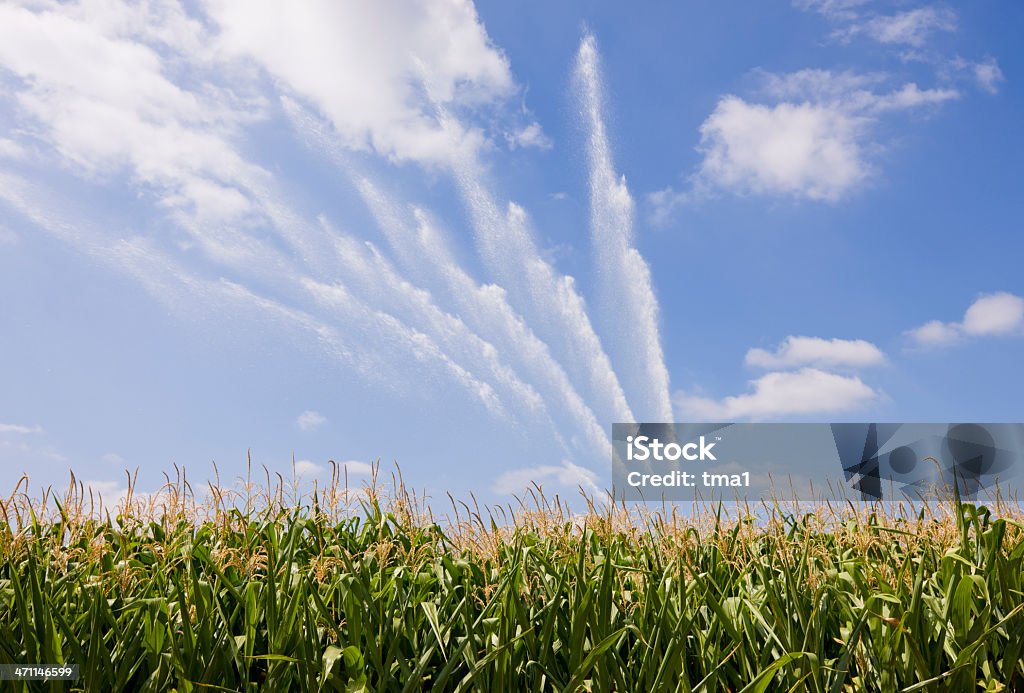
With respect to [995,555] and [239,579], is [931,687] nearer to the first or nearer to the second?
[995,555]

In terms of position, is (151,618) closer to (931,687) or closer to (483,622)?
(483,622)

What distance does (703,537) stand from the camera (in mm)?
4684

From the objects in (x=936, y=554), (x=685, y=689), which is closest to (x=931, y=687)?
(x=685, y=689)

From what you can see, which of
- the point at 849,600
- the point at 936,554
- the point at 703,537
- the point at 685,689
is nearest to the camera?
the point at 685,689

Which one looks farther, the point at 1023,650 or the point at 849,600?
the point at 849,600

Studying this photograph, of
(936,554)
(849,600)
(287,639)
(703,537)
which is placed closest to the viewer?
(287,639)

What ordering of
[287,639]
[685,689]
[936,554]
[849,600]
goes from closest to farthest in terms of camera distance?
[685,689] → [287,639] → [849,600] → [936,554]

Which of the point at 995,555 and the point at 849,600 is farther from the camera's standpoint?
the point at 849,600

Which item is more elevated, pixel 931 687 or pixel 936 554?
pixel 936 554

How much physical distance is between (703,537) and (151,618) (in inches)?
117

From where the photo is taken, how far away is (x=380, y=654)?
3.08 metres

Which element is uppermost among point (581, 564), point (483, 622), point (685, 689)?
point (581, 564)

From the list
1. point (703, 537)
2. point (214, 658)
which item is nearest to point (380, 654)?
point (214, 658)

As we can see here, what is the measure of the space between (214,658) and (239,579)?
113 cm
